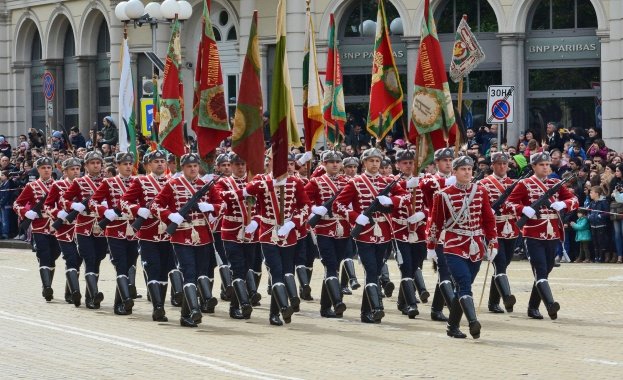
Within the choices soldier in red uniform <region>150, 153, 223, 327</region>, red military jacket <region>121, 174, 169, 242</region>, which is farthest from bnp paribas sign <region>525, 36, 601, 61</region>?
soldier in red uniform <region>150, 153, 223, 327</region>

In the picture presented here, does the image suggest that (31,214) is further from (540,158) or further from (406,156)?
(540,158)

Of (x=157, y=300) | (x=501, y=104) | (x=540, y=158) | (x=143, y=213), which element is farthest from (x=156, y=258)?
(x=501, y=104)

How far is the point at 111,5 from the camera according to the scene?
43.3 metres

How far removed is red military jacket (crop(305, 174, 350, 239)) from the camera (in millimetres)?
19094

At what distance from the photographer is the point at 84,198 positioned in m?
20.5

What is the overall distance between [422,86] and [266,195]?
2638 mm

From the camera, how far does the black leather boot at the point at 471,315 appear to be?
15.8 metres

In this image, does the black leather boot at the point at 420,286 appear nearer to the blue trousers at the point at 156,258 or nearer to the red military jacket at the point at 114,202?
the blue trousers at the point at 156,258

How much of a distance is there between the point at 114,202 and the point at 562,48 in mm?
15147

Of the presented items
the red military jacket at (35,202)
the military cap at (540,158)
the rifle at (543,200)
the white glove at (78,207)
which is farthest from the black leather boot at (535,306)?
the red military jacket at (35,202)

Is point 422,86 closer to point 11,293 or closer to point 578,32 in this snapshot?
point 11,293

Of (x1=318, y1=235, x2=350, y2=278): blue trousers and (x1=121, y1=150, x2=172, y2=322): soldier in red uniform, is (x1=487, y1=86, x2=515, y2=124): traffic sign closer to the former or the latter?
(x1=318, y1=235, x2=350, y2=278): blue trousers

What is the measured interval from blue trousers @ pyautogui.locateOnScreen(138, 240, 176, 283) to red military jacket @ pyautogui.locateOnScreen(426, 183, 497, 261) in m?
3.55

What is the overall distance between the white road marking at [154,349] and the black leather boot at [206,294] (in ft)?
5.10
